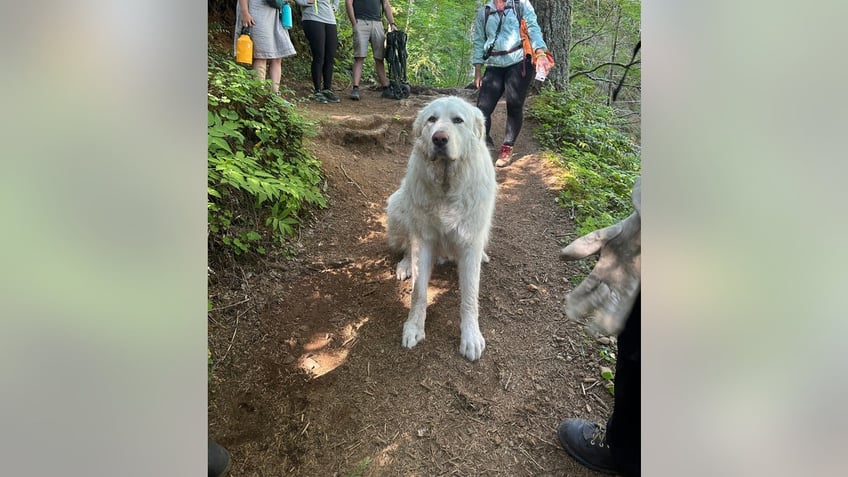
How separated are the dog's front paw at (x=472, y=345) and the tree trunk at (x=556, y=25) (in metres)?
5.99

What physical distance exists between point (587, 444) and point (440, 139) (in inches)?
74.4

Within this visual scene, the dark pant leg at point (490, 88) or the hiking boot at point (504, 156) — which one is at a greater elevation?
the dark pant leg at point (490, 88)

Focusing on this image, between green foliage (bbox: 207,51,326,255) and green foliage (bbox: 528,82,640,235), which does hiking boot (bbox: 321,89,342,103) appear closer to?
green foliage (bbox: 207,51,326,255)

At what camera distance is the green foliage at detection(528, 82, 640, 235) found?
14.5 feet

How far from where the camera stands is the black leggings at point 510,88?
5082mm

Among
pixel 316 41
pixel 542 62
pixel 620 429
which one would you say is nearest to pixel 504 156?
pixel 542 62

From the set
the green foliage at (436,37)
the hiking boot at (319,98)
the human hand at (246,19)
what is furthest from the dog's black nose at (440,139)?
the green foliage at (436,37)

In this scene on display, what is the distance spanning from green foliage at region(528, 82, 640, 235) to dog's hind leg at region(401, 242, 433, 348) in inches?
71.4

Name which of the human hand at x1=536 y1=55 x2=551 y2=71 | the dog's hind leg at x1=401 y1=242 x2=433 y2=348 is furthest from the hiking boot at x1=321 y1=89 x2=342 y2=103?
the dog's hind leg at x1=401 y1=242 x2=433 y2=348

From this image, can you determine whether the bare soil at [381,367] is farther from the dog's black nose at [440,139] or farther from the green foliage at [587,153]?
the dog's black nose at [440,139]

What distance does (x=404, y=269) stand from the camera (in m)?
3.56

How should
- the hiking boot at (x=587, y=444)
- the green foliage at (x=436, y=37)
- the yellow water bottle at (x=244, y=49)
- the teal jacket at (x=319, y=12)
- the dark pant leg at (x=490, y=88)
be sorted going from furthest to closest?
the green foliage at (x=436, y=37)
the teal jacket at (x=319, y=12)
the dark pant leg at (x=490, y=88)
the yellow water bottle at (x=244, y=49)
the hiking boot at (x=587, y=444)

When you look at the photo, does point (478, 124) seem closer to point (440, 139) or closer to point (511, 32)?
point (440, 139)
